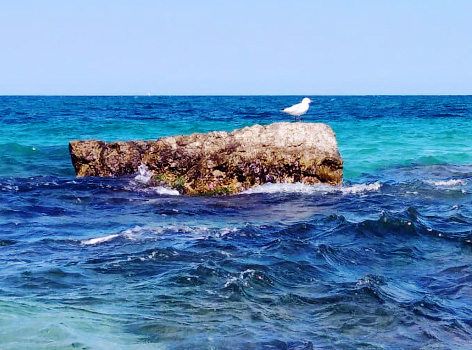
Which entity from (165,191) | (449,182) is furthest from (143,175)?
(449,182)

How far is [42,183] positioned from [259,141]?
5.29 metres

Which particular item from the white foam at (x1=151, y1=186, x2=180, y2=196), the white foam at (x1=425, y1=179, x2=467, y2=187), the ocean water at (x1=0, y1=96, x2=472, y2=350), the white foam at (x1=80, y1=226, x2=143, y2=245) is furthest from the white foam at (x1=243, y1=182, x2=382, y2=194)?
the white foam at (x1=80, y1=226, x2=143, y2=245)

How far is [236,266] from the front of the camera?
7.89 meters

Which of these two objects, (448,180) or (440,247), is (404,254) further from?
(448,180)

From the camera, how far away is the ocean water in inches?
233

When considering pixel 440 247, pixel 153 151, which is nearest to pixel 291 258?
pixel 440 247

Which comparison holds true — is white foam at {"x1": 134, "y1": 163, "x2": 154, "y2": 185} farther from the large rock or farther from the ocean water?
the ocean water

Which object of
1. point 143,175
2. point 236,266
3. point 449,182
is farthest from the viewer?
point 449,182

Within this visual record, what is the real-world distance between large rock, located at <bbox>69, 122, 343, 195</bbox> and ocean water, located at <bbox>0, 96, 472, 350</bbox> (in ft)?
1.31

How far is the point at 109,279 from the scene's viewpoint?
7.39m

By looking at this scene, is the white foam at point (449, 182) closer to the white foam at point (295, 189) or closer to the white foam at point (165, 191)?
the white foam at point (295, 189)

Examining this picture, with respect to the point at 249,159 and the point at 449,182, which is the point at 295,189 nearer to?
the point at 249,159

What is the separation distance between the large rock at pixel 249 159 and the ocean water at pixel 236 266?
1.31 ft

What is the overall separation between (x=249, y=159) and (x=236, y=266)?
5.84 meters
